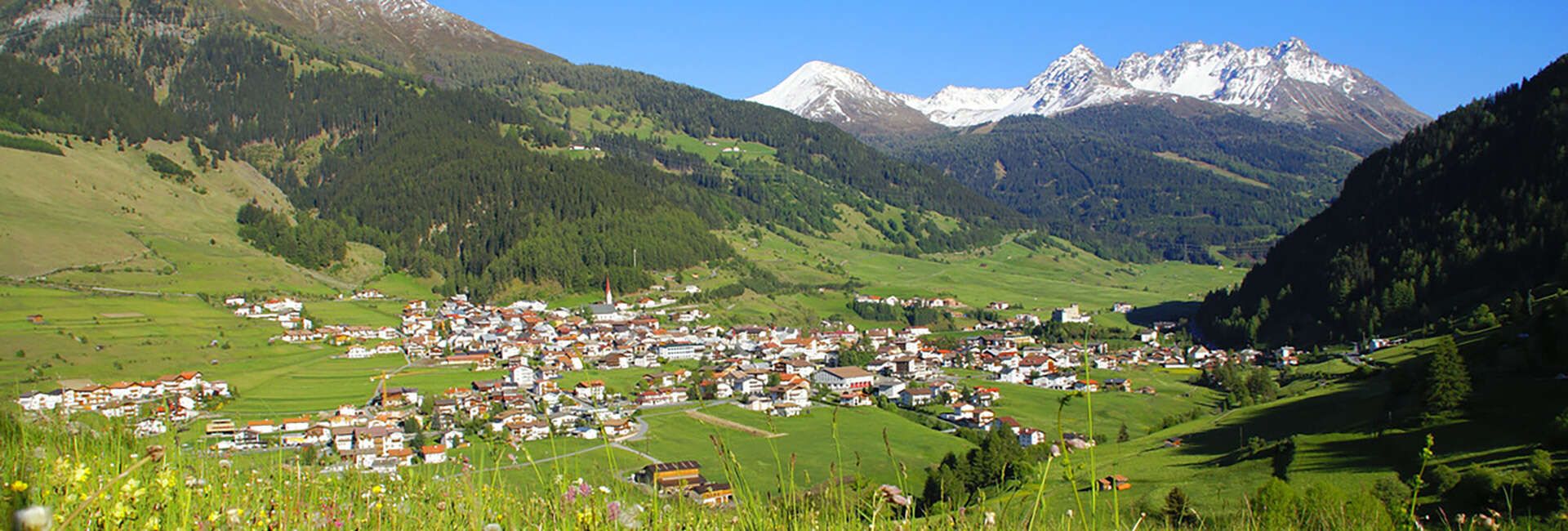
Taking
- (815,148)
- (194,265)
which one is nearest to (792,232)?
(815,148)

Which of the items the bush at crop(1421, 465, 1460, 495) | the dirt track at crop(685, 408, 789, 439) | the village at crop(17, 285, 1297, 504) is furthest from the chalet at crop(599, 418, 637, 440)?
the bush at crop(1421, 465, 1460, 495)

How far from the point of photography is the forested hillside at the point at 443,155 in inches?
3893

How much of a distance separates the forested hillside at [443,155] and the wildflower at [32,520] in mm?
93352

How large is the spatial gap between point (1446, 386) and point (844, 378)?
34.6 metres

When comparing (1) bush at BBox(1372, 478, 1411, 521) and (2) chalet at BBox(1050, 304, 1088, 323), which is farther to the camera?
(2) chalet at BBox(1050, 304, 1088, 323)

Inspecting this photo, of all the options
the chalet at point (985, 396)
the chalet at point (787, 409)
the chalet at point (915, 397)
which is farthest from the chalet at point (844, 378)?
the chalet at point (787, 409)

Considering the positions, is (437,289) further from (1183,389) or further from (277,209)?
(1183,389)

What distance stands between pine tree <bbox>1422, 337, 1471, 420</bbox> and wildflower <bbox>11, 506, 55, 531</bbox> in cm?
3133

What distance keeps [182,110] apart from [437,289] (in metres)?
58.5

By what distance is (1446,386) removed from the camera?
26328 millimetres

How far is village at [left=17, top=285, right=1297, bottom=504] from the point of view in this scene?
3788 cm

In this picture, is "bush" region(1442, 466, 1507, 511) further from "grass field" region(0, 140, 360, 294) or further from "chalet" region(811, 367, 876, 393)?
"grass field" region(0, 140, 360, 294)

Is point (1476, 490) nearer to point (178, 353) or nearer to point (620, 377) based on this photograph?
point (620, 377)

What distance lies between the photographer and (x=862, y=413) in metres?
46.0
